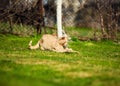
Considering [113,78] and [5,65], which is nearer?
[113,78]

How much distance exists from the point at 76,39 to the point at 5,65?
12.5 meters

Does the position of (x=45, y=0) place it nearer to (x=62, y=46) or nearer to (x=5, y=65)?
(x=62, y=46)

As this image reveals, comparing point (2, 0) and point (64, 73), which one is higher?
point (2, 0)

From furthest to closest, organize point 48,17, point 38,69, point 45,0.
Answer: point 45,0 < point 48,17 < point 38,69

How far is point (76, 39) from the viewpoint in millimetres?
23422

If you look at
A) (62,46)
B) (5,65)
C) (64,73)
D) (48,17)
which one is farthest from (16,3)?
(64,73)

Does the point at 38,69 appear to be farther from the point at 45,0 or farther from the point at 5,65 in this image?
the point at 45,0

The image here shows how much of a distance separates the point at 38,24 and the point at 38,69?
1486 cm

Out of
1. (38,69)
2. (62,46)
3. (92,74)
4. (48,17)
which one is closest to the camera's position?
(92,74)

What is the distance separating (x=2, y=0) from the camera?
91.5 feet

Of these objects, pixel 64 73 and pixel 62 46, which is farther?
pixel 62 46

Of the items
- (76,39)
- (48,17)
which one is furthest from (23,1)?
(76,39)

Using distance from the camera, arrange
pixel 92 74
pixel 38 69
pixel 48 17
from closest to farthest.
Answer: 1. pixel 92 74
2. pixel 38 69
3. pixel 48 17

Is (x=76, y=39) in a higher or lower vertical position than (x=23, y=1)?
lower
